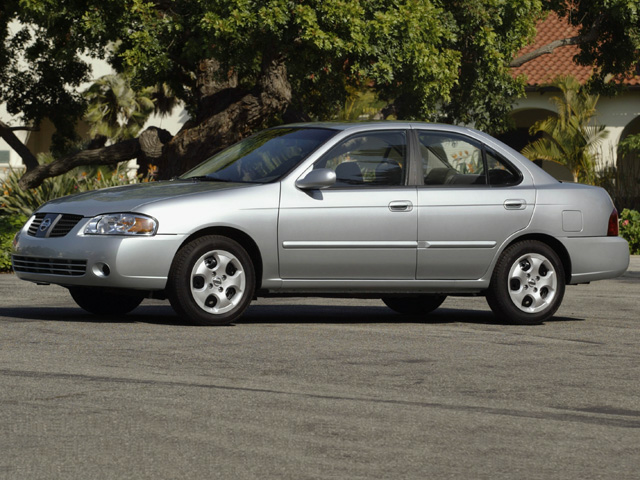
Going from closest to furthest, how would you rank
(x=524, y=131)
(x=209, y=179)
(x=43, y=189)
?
(x=209, y=179) < (x=43, y=189) < (x=524, y=131)

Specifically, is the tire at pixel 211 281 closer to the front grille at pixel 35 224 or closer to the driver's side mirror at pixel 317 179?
the driver's side mirror at pixel 317 179

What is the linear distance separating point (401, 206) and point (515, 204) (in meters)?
1.05

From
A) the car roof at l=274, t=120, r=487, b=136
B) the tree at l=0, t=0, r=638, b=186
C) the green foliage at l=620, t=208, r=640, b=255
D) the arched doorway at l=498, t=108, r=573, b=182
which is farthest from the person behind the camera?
the arched doorway at l=498, t=108, r=573, b=182

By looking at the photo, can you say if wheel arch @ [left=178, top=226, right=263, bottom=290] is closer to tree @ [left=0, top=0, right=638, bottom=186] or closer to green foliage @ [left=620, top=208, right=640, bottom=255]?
tree @ [left=0, top=0, right=638, bottom=186]

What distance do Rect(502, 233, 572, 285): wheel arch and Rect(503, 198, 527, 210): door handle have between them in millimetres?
265

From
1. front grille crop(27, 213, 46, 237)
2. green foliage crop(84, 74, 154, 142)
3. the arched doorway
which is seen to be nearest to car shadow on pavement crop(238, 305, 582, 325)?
front grille crop(27, 213, 46, 237)

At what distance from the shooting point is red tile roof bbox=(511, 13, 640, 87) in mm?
35781

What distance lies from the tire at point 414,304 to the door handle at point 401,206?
1564 mm

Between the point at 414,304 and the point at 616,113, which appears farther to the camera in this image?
the point at 616,113

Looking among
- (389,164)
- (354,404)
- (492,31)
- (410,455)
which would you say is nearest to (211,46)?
(492,31)

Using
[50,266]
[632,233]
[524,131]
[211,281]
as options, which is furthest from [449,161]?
[524,131]

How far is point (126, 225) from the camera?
9430 millimetres

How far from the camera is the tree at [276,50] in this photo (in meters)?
18.2

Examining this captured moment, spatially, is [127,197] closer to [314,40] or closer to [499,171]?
[499,171]
